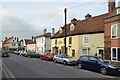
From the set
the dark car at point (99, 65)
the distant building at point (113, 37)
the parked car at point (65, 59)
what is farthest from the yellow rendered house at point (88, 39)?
the dark car at point (99, 65)

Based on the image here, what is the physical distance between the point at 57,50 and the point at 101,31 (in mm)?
14989

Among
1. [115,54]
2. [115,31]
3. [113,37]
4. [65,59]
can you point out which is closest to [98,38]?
[113,37]

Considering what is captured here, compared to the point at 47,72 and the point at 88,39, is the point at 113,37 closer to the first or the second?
the point at 88,39

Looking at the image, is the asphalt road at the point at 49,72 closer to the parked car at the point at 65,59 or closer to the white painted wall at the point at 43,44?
the parked car at the point at 65,59

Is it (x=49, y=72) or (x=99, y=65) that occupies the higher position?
(x=99, y=65)

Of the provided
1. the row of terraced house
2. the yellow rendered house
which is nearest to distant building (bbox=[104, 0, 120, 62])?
the row of terraced house

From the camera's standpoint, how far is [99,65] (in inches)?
457

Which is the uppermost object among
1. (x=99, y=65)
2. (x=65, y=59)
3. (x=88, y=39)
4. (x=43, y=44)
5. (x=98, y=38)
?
(x=98, y=38)

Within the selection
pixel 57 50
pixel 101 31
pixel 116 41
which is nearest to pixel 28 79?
pixel 116 41

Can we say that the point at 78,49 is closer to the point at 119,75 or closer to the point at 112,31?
the point at 112,31

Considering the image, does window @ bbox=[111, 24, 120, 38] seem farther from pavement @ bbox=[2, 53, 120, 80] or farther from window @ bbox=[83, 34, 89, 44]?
pavement @ bbox=[2, 53, 120, 80]

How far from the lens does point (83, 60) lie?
13656 millimetres

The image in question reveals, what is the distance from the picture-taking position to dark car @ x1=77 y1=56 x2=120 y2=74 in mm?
10664

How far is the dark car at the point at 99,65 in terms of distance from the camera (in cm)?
1066
